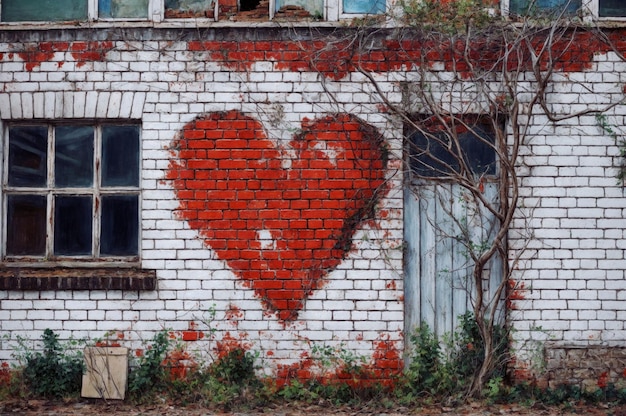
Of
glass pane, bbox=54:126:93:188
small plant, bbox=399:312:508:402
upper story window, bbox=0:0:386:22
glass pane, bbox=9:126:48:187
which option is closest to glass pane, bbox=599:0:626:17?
upper story window, bbox=0:0:386:22

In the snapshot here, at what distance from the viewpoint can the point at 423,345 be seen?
7.30 meters

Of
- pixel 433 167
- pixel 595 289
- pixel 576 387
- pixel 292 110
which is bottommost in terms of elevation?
pixel 576 387

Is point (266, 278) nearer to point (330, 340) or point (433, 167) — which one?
point (330, 340)

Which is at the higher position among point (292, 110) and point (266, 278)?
point (292, 110)

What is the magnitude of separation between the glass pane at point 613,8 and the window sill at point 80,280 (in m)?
4.94

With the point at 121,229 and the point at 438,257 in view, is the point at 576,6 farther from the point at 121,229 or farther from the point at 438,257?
the point at 121,229

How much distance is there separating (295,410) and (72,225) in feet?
9.05

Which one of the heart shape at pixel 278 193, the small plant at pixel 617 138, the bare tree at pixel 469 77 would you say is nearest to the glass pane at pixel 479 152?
the bare tree at pixel 469 77

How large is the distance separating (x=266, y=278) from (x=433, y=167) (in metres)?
1.91

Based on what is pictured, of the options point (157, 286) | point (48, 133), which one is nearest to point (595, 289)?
point (157, 286)

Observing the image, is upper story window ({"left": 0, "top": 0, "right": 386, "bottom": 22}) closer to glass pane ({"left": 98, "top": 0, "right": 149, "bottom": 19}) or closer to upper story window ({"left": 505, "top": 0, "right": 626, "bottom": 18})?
glass pane ({"left": 98, "top": 0, "right": 149, "bottom": 19})

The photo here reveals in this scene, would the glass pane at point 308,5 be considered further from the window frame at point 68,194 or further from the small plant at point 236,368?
the small plant at point 236,368

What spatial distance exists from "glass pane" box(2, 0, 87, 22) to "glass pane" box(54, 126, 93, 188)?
1093 millimetres

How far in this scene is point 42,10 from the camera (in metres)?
7.63
